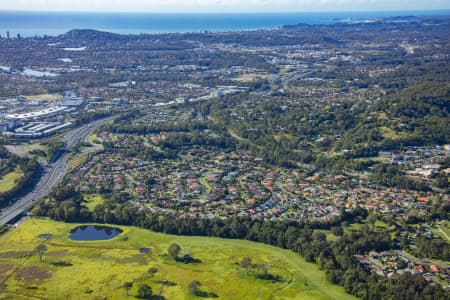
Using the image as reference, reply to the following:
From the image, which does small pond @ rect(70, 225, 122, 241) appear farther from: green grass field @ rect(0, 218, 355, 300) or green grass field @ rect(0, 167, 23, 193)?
green grass field @ rect(0, 167, 23, 193)

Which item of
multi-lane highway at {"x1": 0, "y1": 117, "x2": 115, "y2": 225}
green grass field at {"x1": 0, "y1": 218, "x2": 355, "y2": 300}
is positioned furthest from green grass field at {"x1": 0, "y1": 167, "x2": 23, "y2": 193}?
green grass field at {"x1": 0, "y1": 218, "x2": 355, "y2": 300}

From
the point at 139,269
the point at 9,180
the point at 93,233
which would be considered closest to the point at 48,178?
the point at 9,180

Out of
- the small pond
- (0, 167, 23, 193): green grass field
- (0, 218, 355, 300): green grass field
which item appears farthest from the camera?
(0, 167, 23, 193): green grass field

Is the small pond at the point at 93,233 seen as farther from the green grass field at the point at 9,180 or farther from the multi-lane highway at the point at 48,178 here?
the green grass field at the point at 9,180

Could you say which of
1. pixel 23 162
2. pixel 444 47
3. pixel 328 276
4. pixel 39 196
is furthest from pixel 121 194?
pixel 444 47

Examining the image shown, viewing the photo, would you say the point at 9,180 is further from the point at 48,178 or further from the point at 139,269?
the point at 139,269

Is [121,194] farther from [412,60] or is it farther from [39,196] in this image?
[412,60]
